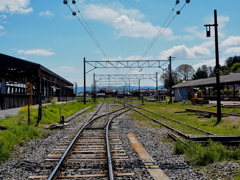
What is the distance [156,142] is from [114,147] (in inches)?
76.0

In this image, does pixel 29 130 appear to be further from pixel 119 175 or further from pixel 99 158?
pixel 119 175

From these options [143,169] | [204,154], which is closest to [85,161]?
[143,169]

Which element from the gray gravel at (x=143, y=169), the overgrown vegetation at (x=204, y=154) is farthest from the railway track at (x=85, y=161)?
the overgrown vegetation at (x=204, y=154)

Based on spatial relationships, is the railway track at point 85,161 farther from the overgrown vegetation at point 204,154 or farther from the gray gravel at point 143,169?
the overgrown vegetation at point 204,154

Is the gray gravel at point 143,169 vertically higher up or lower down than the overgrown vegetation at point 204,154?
lower down

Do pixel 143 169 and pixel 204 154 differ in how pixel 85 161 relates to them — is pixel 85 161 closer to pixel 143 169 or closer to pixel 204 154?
pixel 143 169

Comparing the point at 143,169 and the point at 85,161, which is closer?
the point at 143,169

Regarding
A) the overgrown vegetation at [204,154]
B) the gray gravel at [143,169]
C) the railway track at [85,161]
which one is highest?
the overgrown vegetation at [204,154]

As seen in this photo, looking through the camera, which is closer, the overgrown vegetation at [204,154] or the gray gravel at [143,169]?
the gray gravel at [143,169]

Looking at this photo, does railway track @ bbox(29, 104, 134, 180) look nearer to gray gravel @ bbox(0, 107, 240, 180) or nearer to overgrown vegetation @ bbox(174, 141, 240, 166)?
gray gravel @ bbox(0, 107, 240, 180)

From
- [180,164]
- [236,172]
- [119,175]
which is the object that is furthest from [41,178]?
[236,172]

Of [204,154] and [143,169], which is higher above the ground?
[204,154]

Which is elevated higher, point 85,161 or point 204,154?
point 204,154

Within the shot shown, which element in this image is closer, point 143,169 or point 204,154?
point 143,169
